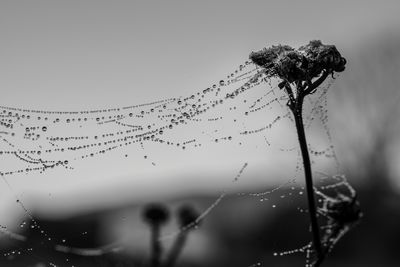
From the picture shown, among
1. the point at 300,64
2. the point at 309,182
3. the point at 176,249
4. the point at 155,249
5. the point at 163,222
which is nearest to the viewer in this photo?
the point at 155,249

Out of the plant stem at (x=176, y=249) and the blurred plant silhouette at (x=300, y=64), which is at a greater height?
the blurred plant silhouette at (x=300, y=64)

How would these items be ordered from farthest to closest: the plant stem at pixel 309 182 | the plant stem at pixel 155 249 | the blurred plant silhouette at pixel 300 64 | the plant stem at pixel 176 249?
the blurred plant silhouette at pixel 300 64
the plant stem at pixel 309 182
the plant stem at pixel 176 249
the plant stem at pixel 155 249

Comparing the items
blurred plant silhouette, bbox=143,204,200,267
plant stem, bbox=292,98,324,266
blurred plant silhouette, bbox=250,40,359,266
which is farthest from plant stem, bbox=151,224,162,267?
blurred plant silhouette, bbox=250,40,359,266

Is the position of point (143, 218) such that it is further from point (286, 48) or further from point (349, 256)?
point (349, 256)

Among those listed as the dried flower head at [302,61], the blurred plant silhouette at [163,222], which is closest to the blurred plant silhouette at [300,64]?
the dried flower head at [302,61]

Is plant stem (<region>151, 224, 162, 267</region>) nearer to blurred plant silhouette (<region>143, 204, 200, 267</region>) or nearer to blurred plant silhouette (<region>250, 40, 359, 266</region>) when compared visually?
blurred plant silhouette (<region>143, 204, 200, 267</region>)

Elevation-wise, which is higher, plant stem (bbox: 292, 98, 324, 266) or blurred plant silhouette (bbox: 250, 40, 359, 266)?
blurred plant silhouette (bbox: 250, 40, 359, 266)

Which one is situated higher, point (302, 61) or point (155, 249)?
point (302, 61)

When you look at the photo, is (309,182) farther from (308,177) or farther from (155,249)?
(155,249)

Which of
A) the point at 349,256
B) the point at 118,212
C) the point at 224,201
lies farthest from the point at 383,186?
the point at 118,212

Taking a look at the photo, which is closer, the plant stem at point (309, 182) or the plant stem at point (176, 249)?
the plant stem at point (176, 249)

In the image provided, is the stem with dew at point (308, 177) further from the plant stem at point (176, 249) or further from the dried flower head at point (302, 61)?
the plant stem at point (176, 249)

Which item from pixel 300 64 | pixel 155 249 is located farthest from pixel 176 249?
pixel 300 64
